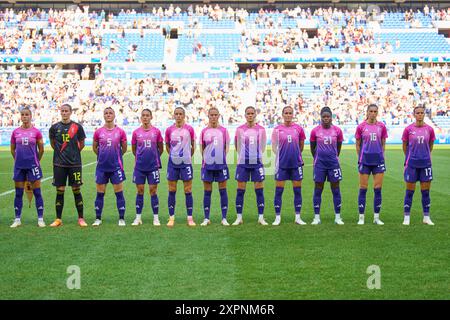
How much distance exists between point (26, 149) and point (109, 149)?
1412 millimetres

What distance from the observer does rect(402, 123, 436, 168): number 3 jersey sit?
11016 millimetres

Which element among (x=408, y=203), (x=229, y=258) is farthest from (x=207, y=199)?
(x=408, y=203)

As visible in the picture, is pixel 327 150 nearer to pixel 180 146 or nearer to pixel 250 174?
pixel 250 174

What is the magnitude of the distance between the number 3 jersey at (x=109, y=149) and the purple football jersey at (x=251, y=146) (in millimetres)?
2068

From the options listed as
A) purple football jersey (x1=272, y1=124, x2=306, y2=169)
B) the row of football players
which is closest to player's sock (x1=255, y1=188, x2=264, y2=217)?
the row of football players

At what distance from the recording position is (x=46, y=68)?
46.6 m

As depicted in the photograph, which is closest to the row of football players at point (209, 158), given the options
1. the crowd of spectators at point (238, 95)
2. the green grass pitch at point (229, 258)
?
the green grass pitch at point (229, 258)

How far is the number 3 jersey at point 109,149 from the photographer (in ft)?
36.1

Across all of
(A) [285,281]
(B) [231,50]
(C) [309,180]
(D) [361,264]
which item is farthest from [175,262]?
(B) [231,50]

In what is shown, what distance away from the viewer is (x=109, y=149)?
433 inches

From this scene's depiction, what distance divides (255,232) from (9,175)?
1270 cm

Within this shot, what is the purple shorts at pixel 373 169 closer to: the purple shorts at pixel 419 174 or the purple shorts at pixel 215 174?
the purple shorts at pixel 419 174

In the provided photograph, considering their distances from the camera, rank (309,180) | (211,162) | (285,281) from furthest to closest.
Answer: (309,180) → (211,162) → (285,281)
